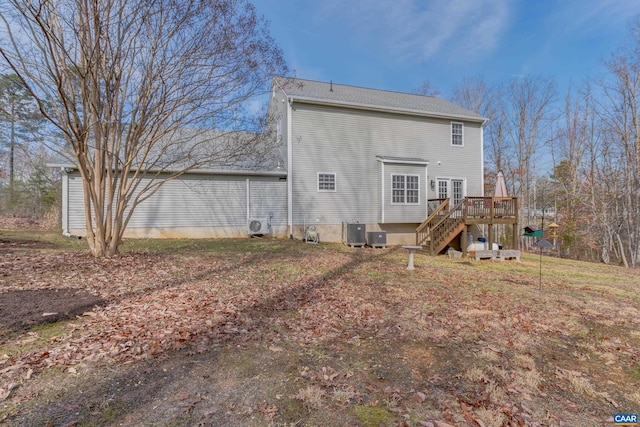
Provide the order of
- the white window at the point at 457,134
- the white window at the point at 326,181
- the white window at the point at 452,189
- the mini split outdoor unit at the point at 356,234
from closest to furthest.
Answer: the mini split outdoor unit at the point at 356,234, the white window at the point at 326,181, the white window at the point at 452,189, the white window at the point at 457,134

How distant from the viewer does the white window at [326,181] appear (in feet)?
45.3

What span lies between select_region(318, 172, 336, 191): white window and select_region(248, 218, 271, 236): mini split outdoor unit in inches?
110

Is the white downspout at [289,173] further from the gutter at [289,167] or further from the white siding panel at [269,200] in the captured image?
the white siding panel at [269,200]

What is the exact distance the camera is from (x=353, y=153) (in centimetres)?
1425

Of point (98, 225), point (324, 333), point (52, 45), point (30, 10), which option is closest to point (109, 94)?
point (52, 45)

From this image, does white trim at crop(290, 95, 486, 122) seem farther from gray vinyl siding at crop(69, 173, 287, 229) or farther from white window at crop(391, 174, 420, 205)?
gray vinyl siding at crop(69, 173, 287, 229)

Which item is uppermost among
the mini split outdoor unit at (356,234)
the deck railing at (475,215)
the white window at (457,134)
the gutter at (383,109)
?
the gutter at (383,109)

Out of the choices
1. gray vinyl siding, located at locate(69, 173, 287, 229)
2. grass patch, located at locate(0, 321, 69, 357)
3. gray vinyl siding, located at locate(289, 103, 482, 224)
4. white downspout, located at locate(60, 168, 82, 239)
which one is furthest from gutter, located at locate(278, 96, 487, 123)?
grass patch, located at locate(0, 321, 69, 357)

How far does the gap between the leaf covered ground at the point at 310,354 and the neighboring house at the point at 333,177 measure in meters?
6.65

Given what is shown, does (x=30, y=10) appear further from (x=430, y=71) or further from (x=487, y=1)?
(x=430, y=71)

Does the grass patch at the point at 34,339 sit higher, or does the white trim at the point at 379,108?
the white trim at the point at 379,108

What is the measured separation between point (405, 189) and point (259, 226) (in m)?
6.87

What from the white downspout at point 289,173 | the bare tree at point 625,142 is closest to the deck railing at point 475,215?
the white downspout at point 289,173

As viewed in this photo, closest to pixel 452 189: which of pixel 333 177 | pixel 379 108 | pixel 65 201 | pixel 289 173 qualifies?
pixel 379 108
